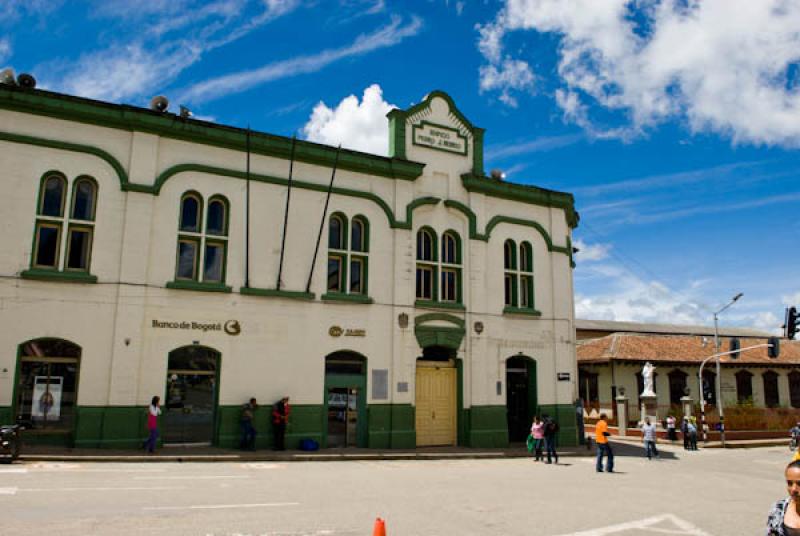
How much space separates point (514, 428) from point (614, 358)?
52.5ft

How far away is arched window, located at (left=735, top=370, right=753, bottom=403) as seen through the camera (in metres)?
46.1

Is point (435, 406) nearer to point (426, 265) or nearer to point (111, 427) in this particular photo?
point (426, 265)

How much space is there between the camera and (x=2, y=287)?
17.4 m

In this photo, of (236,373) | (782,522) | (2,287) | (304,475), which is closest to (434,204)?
(236,373)

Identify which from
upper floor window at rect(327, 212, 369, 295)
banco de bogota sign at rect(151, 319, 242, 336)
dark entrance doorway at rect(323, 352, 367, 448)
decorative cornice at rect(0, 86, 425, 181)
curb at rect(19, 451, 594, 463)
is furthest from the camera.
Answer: upper floor window at rect(327, 212, 369, 295)

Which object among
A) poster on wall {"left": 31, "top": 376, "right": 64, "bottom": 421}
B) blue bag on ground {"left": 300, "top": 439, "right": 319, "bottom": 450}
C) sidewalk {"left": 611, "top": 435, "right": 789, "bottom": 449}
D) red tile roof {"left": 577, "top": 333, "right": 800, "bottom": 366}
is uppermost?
red tile roof {"left": 577, "top": 333, "right": 800, "bottom": 366}

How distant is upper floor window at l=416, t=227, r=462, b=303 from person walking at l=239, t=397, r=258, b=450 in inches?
299

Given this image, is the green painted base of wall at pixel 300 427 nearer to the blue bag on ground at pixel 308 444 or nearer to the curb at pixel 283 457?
the blue bag on ground at pixel 308 444

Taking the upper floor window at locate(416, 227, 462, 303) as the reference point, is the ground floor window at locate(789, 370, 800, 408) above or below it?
below

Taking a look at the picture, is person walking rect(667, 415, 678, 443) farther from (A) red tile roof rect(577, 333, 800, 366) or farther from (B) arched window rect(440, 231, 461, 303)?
(B) arched window rect(440, 231, 461, 303)

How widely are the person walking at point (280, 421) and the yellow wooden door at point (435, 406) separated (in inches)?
213

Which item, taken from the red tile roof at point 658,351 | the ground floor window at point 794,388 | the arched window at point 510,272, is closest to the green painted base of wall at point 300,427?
the arched window at point 510,272

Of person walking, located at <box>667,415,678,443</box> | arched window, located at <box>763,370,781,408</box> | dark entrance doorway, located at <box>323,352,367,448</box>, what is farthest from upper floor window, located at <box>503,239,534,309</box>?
arched window, located at <box>763,370,781,408</box>

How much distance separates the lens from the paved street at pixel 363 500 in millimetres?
9438
